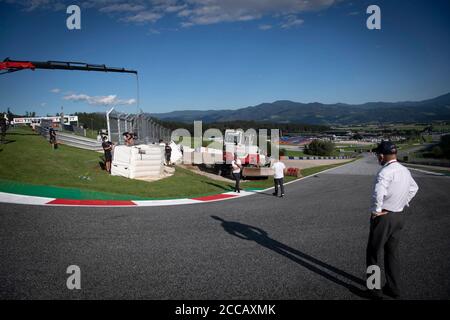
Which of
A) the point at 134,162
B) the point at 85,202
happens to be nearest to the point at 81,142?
the point at 134,162

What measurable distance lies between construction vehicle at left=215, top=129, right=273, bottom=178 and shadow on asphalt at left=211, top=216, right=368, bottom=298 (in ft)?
32.9

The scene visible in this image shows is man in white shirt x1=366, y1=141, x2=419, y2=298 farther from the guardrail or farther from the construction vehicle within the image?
the guardrail

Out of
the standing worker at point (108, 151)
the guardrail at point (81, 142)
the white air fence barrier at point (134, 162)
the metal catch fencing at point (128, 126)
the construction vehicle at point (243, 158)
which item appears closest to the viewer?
the standing worker at point (108, 151)

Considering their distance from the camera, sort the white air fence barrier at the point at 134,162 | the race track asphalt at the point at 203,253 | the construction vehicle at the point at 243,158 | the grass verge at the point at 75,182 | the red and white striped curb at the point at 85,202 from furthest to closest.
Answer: the construction vehicle at the point at 243,158 → the white air fence barrier at the point at 134,162 → the grass verge at the point at 75,182 → the red and white striped curb at the point at 85,202 → the race track asphalt at the point at 203,253

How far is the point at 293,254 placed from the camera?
5273mm

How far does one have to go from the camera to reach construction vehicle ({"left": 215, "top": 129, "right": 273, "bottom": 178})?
56.9 ft

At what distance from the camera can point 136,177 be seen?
12.9 m

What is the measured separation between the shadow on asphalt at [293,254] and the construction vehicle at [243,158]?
32.9ft

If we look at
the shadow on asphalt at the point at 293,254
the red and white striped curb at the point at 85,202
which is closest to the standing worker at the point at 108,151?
the red and white striped curb at the point at 85,202

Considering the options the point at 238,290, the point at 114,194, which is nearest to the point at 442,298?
the point at 238,290

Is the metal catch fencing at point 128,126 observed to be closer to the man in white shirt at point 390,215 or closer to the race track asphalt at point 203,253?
the race track asphalt at point 203,253

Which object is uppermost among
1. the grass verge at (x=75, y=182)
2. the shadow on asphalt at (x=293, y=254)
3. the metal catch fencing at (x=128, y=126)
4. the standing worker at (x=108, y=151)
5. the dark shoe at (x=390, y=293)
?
the metal catch fencing at (x=128, y=126)

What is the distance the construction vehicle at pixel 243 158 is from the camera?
56.9 ft

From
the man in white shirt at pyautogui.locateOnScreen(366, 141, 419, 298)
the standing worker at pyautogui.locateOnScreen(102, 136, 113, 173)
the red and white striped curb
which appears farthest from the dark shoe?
the standing worker at pyautogui.locateOnScreen(102, 136, 113, 173)
